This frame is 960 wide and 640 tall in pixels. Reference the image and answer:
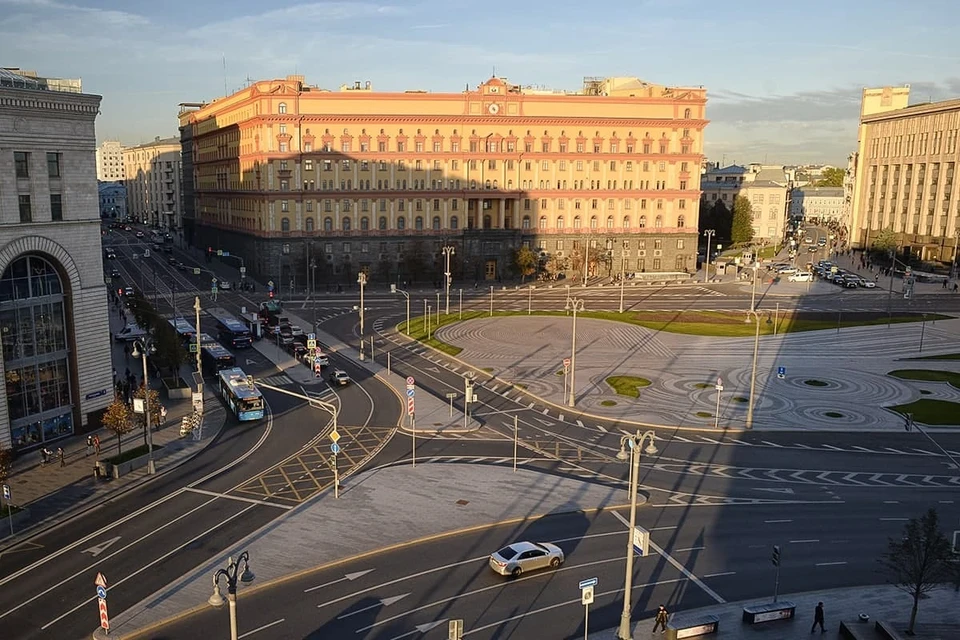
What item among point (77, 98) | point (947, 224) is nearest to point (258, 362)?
point (77, 98)

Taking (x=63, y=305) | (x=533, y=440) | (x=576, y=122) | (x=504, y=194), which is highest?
(x=576, y=122)

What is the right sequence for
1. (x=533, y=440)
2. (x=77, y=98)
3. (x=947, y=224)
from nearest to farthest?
(x=77, y=98) < (x=533, y=440) < (x=947, y=224)

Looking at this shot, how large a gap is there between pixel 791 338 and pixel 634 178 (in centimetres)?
5559

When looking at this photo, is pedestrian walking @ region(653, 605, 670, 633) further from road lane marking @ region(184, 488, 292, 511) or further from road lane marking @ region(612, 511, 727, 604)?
road lane marking @ region(184, 488, 292, 511)

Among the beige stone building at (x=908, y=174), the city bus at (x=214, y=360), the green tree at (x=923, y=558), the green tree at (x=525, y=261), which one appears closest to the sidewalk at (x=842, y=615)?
the green tree at (x=923, y=558)

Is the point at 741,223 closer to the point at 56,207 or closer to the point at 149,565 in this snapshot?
the point at 56,207

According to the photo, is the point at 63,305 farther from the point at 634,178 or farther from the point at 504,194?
the point at 634,178

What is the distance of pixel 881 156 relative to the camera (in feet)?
539

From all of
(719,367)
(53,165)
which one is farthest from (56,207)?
(719,367)

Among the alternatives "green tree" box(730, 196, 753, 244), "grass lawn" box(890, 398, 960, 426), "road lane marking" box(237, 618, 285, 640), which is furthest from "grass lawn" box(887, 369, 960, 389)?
"green tree" box(730, 196, 753, 244)

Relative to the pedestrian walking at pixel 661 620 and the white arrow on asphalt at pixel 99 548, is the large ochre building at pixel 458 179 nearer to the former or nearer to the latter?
the white arrow on asphalt at pixel 99 548

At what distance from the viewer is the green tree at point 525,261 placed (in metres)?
123

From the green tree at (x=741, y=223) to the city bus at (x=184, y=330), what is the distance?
13471 centimetres

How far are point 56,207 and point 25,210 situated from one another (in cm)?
211
